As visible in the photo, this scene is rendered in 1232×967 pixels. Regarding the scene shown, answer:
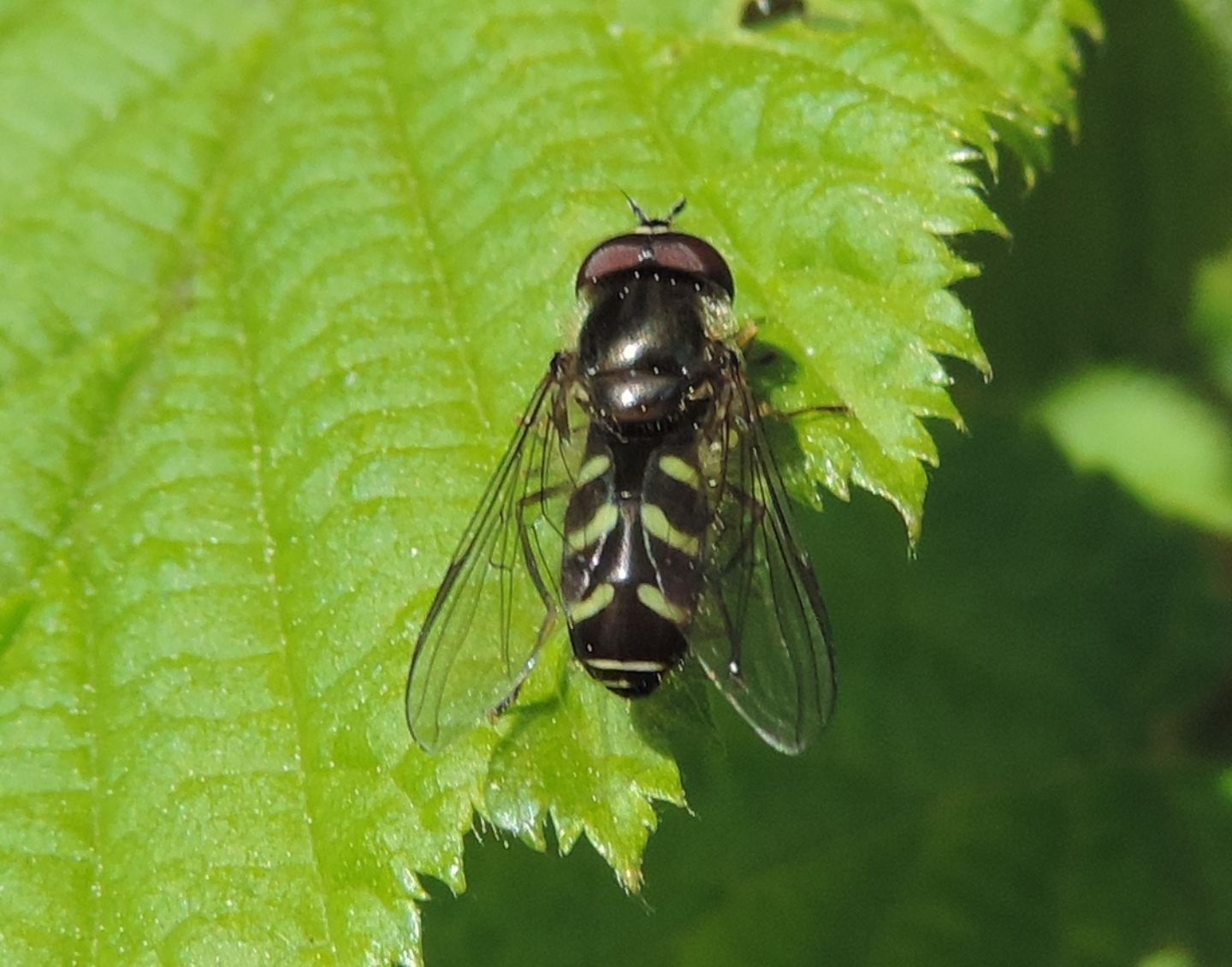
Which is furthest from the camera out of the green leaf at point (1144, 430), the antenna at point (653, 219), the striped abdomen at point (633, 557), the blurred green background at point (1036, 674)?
the green leaf at point (1144, 430)

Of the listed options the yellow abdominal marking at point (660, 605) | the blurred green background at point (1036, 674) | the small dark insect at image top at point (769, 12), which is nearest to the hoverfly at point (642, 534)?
the yellow abdominal marking at point (660, 605)

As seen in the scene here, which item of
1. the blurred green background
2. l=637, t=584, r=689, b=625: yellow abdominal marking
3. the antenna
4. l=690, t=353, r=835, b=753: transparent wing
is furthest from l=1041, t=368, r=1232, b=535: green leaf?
l=637, t=584, r=689, b=625: yellow abdominal marking

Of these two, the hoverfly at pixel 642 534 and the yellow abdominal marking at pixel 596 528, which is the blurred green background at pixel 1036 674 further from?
the yellow abdominal marking at pixel 596 528

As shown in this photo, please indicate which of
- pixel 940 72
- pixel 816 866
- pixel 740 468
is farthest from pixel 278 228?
pixel 816 866

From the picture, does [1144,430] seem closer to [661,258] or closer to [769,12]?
[769,12]

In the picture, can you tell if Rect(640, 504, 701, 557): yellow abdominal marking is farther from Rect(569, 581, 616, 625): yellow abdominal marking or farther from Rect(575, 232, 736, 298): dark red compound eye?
Rect(575, 232, 736, 298): dark red compound eye

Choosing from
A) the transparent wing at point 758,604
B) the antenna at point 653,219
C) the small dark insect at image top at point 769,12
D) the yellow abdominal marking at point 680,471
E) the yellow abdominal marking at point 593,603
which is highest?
the small dark insect at image top at point 769,12
